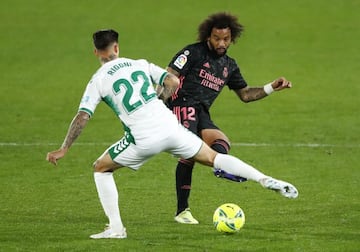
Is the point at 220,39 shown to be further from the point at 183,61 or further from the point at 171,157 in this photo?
the point at 171,157

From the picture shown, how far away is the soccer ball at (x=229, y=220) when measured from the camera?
11.5 m

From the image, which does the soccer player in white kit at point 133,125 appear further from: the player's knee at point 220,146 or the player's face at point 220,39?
the player's face at point 220,39

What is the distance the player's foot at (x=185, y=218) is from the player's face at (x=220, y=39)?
2057 millimetres

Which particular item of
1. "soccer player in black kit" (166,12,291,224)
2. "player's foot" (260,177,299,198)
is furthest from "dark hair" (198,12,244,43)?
"player's foot" (260,177,299,198)

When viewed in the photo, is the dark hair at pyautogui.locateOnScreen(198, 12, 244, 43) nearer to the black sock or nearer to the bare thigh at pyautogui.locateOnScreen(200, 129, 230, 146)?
the bare thigh at pyautogui.locateOnScreen(200, 129, 230, 146)

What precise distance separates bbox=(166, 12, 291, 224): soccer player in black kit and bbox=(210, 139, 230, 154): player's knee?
0.04 metres

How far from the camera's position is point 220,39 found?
12.7 m

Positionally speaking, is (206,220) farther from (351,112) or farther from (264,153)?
→ (351,112)

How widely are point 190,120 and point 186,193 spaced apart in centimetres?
92

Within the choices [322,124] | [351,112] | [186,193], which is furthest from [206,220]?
[351,112]

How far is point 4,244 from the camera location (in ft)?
36.1

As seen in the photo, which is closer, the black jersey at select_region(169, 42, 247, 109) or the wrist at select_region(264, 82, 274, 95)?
the black jersey at select_region(169, 42, 247, 109)

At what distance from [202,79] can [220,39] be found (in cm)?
59

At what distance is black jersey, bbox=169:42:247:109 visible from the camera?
12875 millimetres
